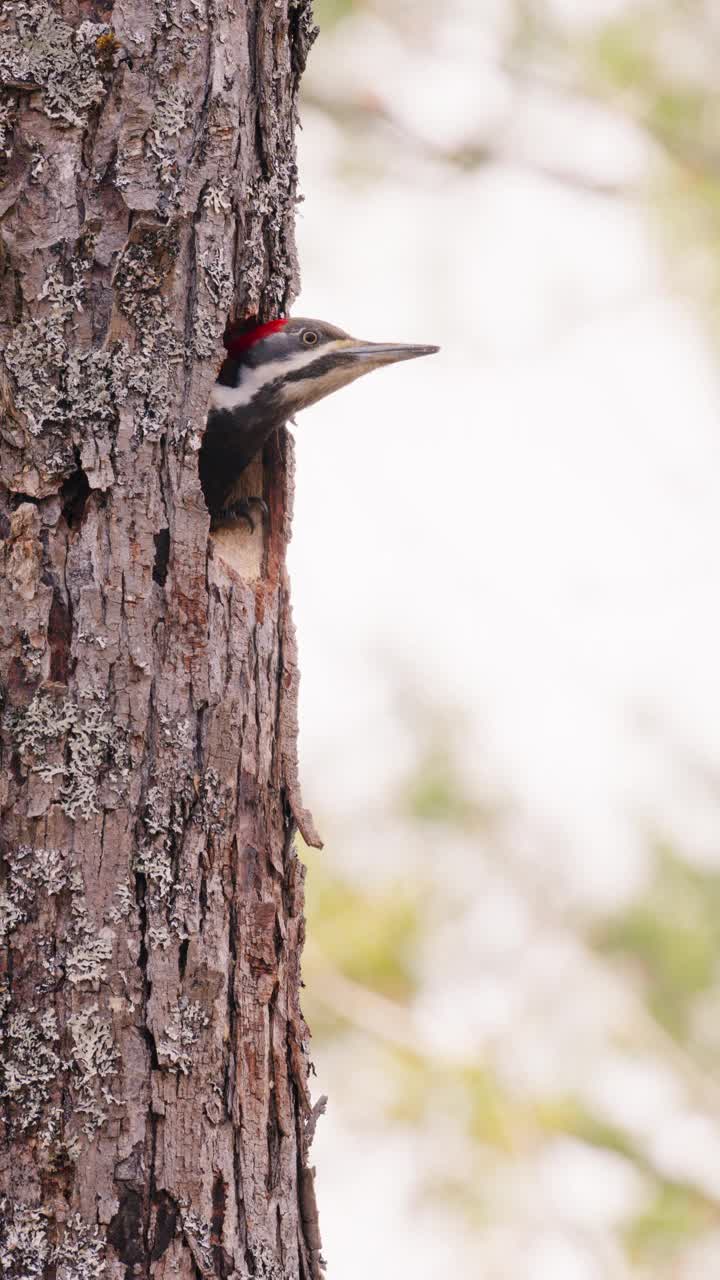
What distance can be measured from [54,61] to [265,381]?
1.90ft

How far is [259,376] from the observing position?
219 centimetres

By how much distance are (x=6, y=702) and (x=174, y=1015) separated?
0.40 m

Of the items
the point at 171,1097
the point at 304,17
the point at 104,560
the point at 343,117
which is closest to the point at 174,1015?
the point at 171,1097

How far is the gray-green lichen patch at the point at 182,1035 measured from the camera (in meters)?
1.65

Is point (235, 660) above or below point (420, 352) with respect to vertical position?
below

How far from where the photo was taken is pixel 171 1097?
1648 millimetres

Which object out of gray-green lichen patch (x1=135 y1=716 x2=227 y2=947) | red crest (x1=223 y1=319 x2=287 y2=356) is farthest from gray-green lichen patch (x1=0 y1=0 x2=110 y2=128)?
gray-green lichen patch (x1=135 y1=716 x2=227 y2=947)

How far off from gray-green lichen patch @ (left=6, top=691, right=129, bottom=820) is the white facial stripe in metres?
0.62

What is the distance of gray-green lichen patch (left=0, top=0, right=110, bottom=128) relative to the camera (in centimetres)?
176

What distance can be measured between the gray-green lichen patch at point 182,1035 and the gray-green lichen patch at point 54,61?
41.4 inches

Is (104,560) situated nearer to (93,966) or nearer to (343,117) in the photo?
(93,966)

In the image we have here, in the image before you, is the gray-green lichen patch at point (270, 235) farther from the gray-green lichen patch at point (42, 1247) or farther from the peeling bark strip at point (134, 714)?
the gray-green lichen patch at point (42, 1247)

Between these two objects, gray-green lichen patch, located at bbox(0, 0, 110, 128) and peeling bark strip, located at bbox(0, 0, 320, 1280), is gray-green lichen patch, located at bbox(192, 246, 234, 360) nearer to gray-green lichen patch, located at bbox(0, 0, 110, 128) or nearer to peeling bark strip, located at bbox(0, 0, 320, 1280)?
peeling bark strip, located at bbox(0, 0, 320, 1280)

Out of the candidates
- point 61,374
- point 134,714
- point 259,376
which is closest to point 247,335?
point 259,376
